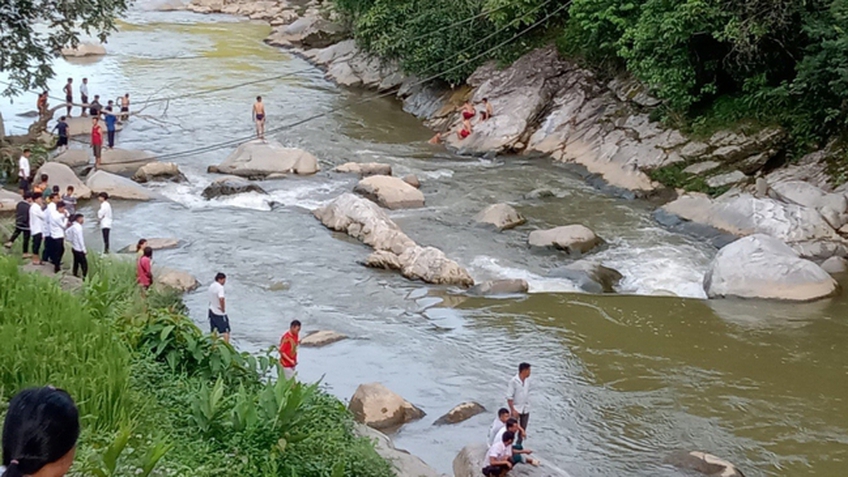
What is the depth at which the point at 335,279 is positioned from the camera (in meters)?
17.4

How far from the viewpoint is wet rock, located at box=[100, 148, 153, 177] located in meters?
24.7

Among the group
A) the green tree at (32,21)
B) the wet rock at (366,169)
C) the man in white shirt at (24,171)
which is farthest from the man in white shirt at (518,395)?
the green tree at (32,21)

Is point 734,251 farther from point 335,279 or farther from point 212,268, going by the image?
point 212,268

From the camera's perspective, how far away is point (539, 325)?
50.0 ft

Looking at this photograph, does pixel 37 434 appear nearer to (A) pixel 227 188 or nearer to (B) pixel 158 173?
(A) pixel 227 188

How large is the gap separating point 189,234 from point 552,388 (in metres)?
9.94

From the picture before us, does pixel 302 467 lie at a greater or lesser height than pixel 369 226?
greater

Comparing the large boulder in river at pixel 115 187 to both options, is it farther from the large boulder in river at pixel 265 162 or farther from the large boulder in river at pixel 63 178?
the large boulder in river at pixel 265 162

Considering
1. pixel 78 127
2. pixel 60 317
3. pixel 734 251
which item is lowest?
pixel 78 127

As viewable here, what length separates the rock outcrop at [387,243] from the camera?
17.4 metres

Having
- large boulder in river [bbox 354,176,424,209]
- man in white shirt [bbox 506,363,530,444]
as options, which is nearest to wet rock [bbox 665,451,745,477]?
man in white shirt [bbox 506,363,530,444]

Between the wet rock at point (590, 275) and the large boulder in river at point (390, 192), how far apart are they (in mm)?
5445

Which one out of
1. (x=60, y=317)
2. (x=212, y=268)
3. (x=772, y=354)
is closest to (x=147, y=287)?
(x=212, y=268)

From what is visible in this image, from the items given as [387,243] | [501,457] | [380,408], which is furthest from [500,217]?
[501,457]
